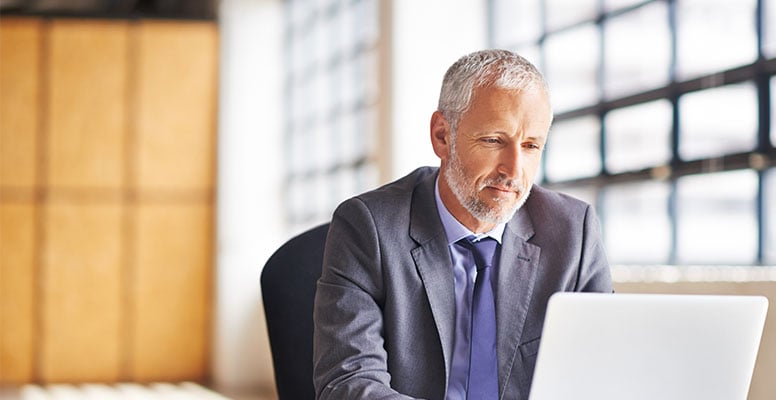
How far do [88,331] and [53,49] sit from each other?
240cm

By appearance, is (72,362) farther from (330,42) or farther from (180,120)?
(330,42)

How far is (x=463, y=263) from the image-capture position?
207 centimetres

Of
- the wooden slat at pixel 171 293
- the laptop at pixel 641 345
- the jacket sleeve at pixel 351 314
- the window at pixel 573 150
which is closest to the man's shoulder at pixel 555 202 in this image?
the jacket sleeve at pixel 351 314

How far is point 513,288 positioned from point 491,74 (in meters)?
0.38

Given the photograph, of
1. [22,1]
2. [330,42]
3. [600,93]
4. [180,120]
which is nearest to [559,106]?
[600,93]

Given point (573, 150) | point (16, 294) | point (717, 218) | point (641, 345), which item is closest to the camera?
point (641, 345)

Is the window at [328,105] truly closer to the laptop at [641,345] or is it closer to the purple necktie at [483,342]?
the purple necktie at [483,342]

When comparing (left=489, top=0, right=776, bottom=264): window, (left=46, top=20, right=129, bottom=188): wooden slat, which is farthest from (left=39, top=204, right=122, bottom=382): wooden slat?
(left=489, top=0, right=776, bottom=264): window

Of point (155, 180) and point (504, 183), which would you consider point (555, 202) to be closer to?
point (504, 183)

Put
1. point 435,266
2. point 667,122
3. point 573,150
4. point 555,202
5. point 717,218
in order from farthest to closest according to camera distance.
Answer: point 573,150, point 667,122, point 717,218, point 555,202, point 435,266

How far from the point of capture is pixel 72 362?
945cm

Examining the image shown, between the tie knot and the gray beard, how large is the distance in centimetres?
8

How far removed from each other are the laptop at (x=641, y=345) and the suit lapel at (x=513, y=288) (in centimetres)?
47

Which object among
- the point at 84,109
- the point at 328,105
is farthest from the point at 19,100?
the point at 328,105
